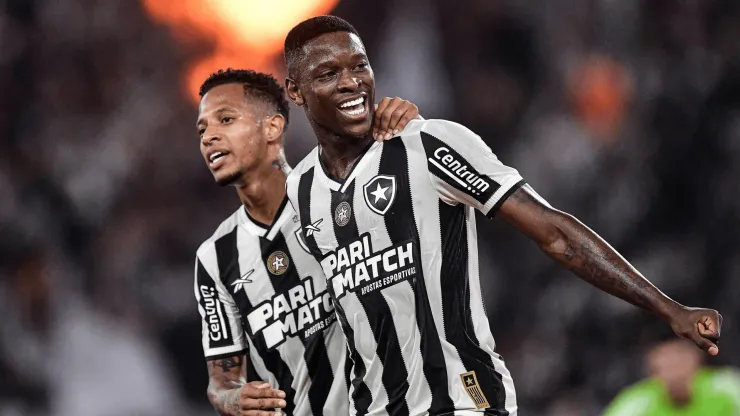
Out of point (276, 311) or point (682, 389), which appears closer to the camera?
point (276, 311)

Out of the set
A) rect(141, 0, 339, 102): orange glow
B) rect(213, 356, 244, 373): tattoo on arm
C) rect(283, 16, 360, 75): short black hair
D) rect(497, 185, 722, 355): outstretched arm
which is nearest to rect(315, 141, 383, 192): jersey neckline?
rect(283, 16, 360, 75): short black hair

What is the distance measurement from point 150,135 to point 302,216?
15.5 ft

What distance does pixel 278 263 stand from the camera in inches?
156

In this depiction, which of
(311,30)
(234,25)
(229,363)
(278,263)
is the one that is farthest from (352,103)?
(234,25)

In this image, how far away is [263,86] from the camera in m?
4.18

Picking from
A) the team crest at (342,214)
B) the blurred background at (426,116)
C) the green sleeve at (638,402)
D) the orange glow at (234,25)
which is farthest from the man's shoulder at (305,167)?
the orange glow at (234,25)

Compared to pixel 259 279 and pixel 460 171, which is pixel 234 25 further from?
pixel 460 171

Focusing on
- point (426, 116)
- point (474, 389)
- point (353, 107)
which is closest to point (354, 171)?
point (353, 107)

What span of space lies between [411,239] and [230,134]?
1246 millimetres

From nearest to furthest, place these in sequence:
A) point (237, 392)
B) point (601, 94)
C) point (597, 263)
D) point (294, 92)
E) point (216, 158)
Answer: point (597, 263) → point (294, 92) → point (237, 392) → point (216, 158) → point (601, 94)

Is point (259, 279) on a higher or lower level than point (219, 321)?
higher

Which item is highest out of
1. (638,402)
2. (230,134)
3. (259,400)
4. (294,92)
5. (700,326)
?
(230,134)

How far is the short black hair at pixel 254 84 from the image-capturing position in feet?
13.6

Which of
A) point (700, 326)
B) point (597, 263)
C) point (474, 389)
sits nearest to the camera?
point (700, 326)
